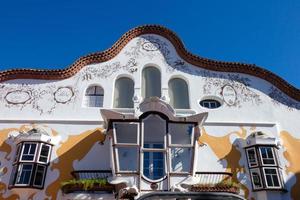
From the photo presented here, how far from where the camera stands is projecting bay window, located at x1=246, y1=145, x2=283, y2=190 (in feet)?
39.4

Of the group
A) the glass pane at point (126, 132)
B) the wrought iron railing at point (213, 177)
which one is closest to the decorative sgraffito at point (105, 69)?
the glass pane at point (126, 132)

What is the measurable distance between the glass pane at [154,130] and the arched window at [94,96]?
2886mm

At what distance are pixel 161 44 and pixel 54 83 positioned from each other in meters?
5.69

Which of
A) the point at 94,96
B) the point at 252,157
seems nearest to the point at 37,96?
the point at 94,96

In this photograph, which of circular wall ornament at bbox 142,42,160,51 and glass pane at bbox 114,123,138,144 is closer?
glass pane at bbox 114,123,138,144

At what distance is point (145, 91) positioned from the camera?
14.6 meters

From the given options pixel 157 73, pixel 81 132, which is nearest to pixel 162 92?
pixel 157 73

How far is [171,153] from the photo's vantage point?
12062 millimetres

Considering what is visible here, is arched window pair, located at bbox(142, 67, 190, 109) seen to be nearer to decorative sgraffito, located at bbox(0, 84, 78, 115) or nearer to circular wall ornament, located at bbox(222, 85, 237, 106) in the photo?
circular wall ornament, located at bbox(222, 85, 237, 106)

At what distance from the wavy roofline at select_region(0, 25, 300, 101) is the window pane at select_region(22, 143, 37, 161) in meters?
3.69

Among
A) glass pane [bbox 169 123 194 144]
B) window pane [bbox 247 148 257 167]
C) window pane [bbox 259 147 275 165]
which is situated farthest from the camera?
window pane [bbox 247 148 257 167]

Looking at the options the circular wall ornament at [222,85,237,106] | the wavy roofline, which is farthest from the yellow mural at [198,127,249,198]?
the wavy roofline

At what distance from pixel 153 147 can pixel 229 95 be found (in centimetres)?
473

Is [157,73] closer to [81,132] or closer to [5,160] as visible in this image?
[81,132]
